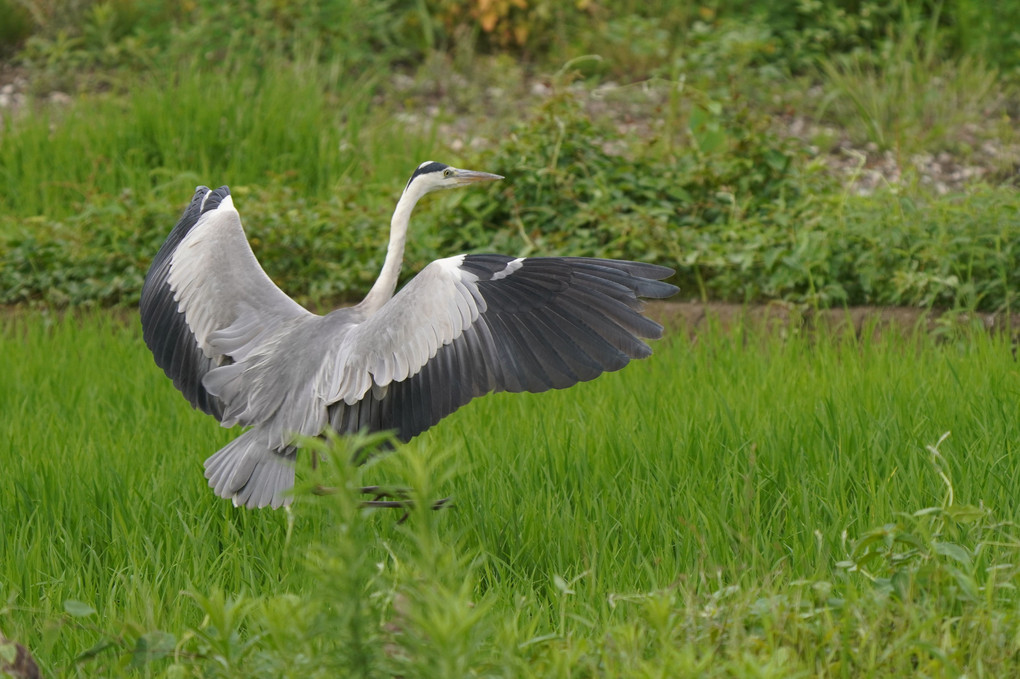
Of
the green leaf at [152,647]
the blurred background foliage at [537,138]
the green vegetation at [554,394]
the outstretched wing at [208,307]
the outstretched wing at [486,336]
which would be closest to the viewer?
the green leaf at [152,647]

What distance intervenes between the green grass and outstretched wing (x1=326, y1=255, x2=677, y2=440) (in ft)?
0.74

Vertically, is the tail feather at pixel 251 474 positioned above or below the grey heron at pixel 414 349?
below

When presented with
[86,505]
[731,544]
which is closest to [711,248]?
[731,544]

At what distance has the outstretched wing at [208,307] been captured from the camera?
11.7 ft

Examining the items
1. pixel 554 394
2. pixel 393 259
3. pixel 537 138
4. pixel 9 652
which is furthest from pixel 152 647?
pixel 537 138

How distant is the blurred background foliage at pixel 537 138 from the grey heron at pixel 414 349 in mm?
2143

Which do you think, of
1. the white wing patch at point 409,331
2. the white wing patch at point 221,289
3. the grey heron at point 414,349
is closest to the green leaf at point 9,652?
the grey heron at point 414,349

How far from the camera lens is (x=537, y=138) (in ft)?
19.6

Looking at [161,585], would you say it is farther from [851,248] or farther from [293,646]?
[851,248]

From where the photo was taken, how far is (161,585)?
291cm

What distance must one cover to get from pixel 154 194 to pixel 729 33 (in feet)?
13.9

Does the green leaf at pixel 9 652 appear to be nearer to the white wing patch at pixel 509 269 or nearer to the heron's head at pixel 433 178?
the white wing patch at pixel 509 269

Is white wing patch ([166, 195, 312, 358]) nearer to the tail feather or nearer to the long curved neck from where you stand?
the long curved neck

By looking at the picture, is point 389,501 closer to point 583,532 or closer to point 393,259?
point 583,532
